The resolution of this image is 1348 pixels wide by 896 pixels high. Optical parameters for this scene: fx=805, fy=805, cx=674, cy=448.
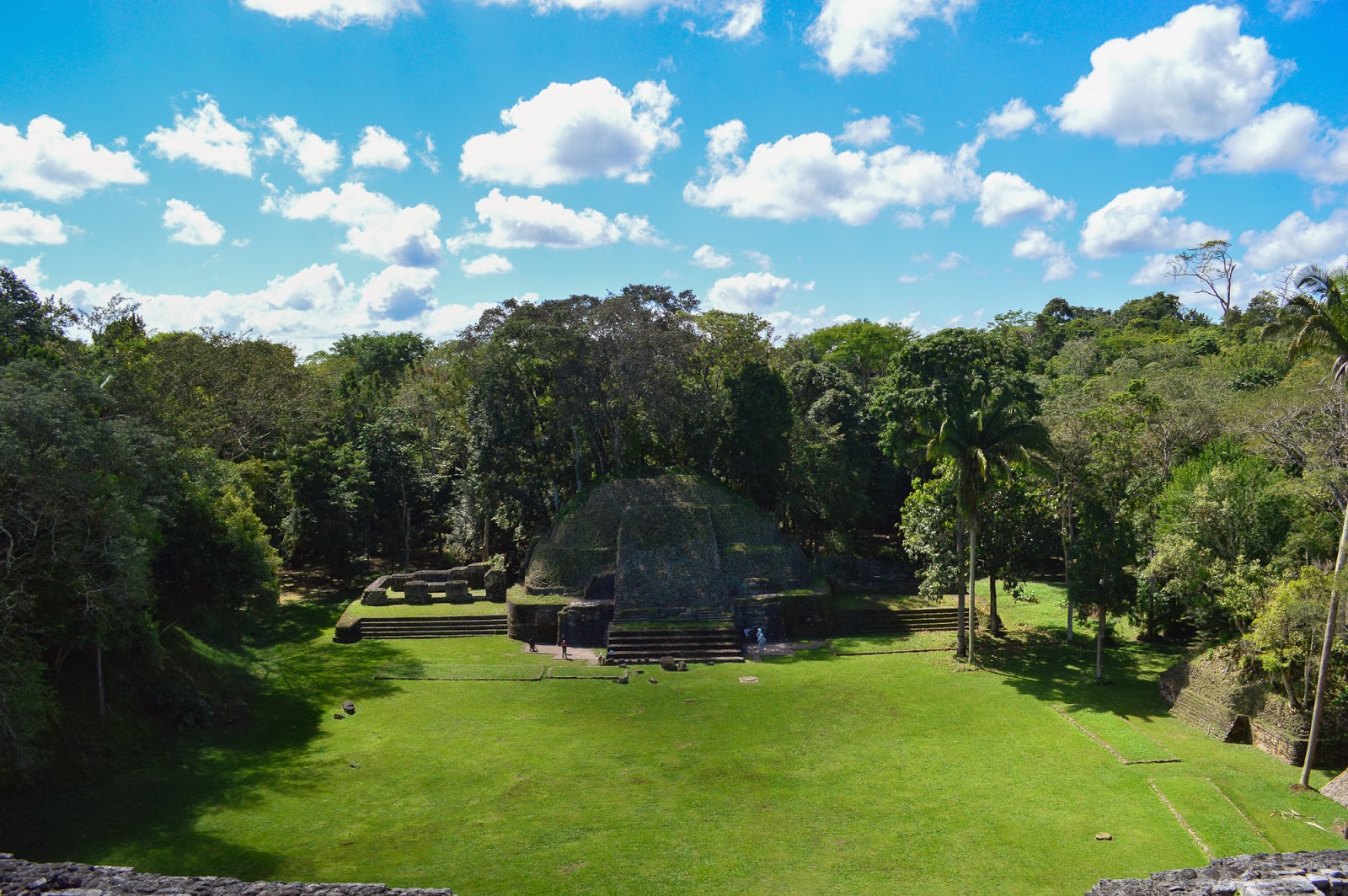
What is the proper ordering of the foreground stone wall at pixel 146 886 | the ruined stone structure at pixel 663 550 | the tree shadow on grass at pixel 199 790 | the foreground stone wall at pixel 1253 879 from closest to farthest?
the foreground stone wall at pixel 1253 879, the foreground stone wall at pixel 146 886, the tree shadow on grass at pixel 199 790, the ruined stone structure at pixel 663 550

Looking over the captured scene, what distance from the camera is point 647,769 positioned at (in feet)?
47.7

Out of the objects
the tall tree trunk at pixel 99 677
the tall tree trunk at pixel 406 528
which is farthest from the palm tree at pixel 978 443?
the tall tree trunk at pixel 406 528

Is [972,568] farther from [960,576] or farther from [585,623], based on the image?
[585,623]

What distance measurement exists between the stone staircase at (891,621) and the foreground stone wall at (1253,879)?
52.9 feet

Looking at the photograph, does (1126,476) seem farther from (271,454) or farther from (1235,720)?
(271,454)

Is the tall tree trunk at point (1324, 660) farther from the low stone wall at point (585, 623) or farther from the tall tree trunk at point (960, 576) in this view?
the low stone wall at point (585, 623)

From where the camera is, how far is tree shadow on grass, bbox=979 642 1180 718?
18.2 m

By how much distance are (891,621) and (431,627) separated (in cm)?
1487

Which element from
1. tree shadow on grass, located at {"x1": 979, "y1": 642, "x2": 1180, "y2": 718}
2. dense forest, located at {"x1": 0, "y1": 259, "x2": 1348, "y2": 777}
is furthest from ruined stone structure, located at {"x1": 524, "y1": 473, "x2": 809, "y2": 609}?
tree shadow on grass, located at {"x1": 979, "y1": 642, "x2": 1180, "y2": 718}

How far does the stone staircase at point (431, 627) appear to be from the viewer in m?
25.6

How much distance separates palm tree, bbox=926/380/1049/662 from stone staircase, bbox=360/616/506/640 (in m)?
14.7

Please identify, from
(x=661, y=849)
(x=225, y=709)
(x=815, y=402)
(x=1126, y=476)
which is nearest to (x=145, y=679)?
(x=225, y=709)

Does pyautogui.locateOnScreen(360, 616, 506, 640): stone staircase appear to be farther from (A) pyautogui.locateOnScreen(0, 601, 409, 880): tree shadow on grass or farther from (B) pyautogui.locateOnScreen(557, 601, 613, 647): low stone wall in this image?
(A) pyautogui.locateOnScreen(0, 601, 409, 880): tree shadow on grass

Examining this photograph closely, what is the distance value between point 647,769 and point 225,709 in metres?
9.97
